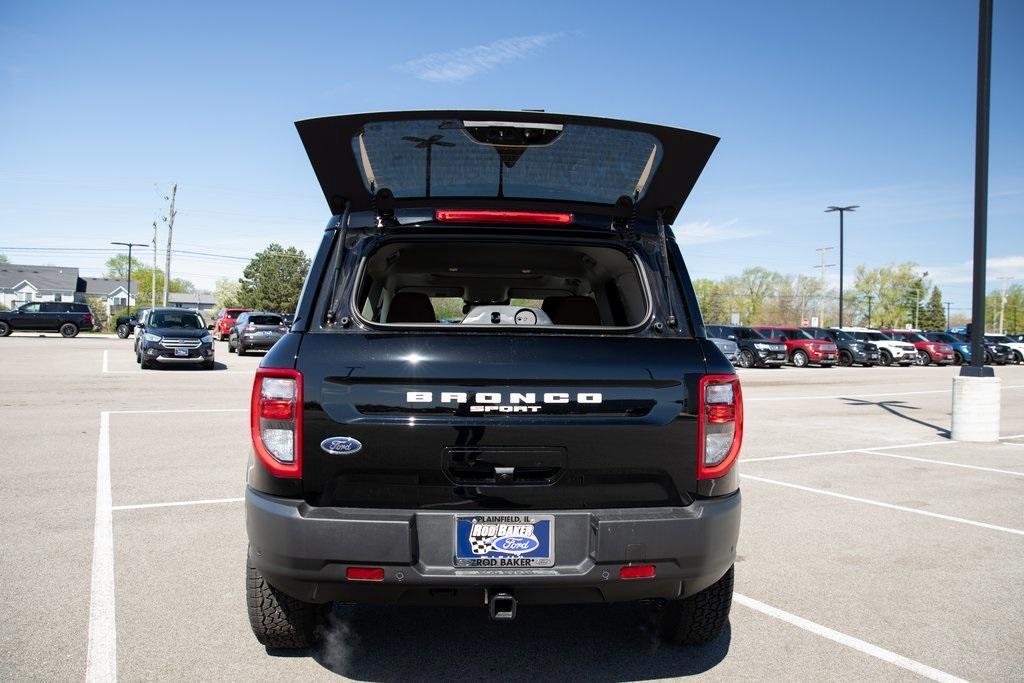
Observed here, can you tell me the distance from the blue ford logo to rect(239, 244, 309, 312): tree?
101758 mm

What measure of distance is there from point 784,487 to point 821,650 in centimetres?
404

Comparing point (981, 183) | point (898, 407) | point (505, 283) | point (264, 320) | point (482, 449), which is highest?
point (981, 183)

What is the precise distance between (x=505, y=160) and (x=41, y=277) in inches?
5047

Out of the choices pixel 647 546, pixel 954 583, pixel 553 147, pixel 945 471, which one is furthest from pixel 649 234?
pixel 945 471

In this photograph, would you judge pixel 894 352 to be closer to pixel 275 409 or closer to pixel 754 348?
pixel 754 348

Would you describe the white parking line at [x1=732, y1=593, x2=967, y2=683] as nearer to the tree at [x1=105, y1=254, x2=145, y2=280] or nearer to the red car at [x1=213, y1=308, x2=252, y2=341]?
the red car at [x1=213, y1=308, x2=252, y2=341]

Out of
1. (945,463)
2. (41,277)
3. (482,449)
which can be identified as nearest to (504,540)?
(482,449)

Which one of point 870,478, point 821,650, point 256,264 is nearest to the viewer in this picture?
point 821,650

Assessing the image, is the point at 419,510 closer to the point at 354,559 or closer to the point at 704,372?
the point at 354,559

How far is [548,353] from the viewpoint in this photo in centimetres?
286

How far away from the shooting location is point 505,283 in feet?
18.4

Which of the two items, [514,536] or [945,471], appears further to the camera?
[945,471]

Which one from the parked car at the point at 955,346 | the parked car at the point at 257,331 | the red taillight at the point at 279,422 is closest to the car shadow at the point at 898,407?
the red taillight at the point at 279,422

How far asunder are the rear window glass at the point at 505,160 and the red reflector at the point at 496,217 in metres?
0.17
